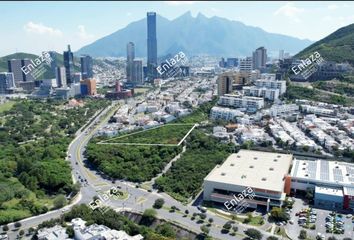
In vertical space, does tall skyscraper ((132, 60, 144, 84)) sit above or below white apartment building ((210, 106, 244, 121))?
above

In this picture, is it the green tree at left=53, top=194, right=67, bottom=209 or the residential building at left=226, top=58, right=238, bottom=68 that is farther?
the residential building at left=226, top=58, right=238, bottom=68

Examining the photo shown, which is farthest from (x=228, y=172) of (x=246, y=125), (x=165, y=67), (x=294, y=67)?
(x=165, y=67)

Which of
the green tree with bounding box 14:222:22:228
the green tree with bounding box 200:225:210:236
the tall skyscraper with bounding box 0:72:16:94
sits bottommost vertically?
the green tree with bounding box 14:222:22:228

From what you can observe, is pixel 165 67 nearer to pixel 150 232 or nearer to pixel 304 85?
pixel 304 85

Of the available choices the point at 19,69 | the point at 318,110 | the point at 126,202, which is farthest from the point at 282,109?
the point at 19,69

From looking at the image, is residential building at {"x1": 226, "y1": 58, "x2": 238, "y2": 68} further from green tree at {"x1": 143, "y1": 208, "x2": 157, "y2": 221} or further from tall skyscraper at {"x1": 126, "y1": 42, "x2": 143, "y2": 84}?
green tree at {"x1": 143, "y1": 208, "x2": 157, "y2": 221}

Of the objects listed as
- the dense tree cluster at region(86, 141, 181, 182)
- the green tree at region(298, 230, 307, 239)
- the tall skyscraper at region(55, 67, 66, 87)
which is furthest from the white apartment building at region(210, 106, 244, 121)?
the tall skyscraper at region(55, 67, 66, 87)
